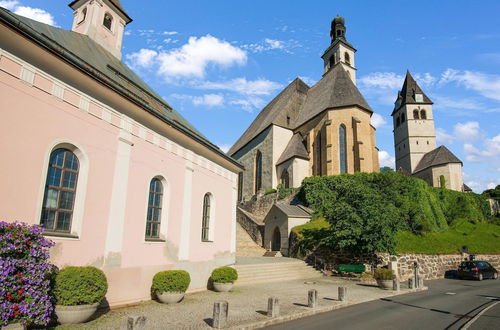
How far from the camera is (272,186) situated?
4006 centimetres

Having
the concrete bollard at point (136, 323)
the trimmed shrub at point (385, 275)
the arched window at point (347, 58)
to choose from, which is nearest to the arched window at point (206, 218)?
the concrete bollard at point (136, 323)

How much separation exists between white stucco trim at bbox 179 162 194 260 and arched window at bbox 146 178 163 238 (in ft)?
4.12

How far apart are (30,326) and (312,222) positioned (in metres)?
22.2

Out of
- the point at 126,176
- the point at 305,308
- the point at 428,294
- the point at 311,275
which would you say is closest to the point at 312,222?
the point at 311,275

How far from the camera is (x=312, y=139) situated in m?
38.6

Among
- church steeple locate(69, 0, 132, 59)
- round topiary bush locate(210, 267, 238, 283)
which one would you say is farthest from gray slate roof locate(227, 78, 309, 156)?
round topiary bush locate(210, 267, 238, 283)

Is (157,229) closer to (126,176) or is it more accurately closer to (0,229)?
(126,176)

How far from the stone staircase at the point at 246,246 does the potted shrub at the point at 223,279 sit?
13.9 metres

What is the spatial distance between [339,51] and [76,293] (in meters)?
55.3

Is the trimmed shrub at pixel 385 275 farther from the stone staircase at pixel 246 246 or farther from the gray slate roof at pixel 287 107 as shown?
the gray slate roof at pixel 287 107

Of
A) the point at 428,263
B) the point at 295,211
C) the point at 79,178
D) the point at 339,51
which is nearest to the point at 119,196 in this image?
the point at 79,178

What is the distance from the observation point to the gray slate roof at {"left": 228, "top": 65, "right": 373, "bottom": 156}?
Result: 37344 mm

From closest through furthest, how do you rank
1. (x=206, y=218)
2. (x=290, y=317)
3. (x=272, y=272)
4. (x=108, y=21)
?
(x=290, y=317) < (x=206, y=218) < (x=108, y=21) < (x=272, y=272)

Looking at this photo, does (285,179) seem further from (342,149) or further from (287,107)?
(287,107)
